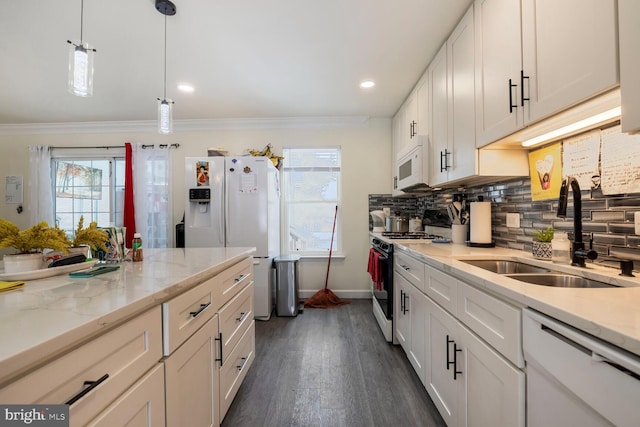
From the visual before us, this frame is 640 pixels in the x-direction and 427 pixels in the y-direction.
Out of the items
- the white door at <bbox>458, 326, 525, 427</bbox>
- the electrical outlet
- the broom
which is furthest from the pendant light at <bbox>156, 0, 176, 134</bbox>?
the broom

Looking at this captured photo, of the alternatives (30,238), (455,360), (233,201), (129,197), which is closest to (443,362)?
(455,360)

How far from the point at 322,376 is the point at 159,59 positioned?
2.86m

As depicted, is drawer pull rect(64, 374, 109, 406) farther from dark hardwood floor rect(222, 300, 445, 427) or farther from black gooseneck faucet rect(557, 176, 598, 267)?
black gooseneck faucet rect(557, 176, 598, 267)

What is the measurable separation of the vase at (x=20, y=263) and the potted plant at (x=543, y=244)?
7.35 ft

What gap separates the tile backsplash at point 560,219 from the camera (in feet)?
3.62

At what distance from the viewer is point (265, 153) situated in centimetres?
366

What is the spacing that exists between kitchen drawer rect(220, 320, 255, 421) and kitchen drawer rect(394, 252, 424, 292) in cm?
118

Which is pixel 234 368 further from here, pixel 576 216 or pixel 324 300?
pixel 324 300

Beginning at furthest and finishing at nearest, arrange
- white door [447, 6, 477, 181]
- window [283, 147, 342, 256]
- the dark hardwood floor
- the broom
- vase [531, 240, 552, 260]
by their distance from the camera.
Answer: window [283, 147, 342, 256]
the broom
white door [447, 6, 477, 181]
the dark hardwood floor
vase [531, 240, 552, 260]

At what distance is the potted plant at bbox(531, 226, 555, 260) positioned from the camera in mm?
1375

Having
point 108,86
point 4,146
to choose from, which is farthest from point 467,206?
point 4,146

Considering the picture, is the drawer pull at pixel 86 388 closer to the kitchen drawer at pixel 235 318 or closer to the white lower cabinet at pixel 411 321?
the kitchen drawer at pixel 235 318

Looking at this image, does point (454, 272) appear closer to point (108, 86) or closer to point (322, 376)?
point (322, 376)

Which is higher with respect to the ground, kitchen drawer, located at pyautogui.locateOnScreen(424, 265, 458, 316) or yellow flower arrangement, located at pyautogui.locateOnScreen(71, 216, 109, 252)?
yellow flower arrangement, located at pyautogui.locateOnScreen(71, 216, 109, 252)
